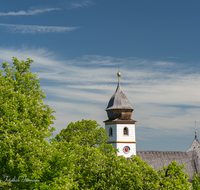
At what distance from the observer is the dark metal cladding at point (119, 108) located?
2336 inches

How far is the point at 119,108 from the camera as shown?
59.0 meters

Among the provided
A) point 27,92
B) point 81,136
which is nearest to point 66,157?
point 27,92

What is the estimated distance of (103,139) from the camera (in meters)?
42.8

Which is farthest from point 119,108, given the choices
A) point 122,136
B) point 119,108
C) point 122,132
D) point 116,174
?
point 116,174

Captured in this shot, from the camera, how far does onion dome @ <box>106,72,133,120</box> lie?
5934cm

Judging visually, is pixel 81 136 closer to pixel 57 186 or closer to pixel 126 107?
pixel 57 186

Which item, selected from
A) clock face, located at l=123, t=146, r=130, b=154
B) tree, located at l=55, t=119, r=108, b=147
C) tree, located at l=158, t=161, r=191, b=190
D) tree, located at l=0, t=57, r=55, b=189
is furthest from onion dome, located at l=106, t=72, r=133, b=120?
tree, located at l=0, t=57, r=55, b=189

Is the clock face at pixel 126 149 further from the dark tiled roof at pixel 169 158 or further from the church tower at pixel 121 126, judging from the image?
the dark tiled roof at pixel 169 158

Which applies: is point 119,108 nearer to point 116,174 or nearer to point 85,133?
point 85,133

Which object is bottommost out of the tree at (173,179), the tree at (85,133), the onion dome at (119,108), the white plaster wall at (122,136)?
the tree at (173,179)

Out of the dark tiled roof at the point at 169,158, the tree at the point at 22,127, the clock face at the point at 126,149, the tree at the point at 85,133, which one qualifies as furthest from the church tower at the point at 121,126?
the tree at the point at 22,127

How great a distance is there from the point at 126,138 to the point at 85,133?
59.3ft

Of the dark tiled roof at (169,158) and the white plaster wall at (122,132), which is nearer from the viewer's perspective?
the dark tiled roof at (169,158)

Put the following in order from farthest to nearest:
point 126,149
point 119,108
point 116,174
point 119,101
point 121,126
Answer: point 119,101 → point 119,108 → point 121,126 → point 126,149 → point 116,174
